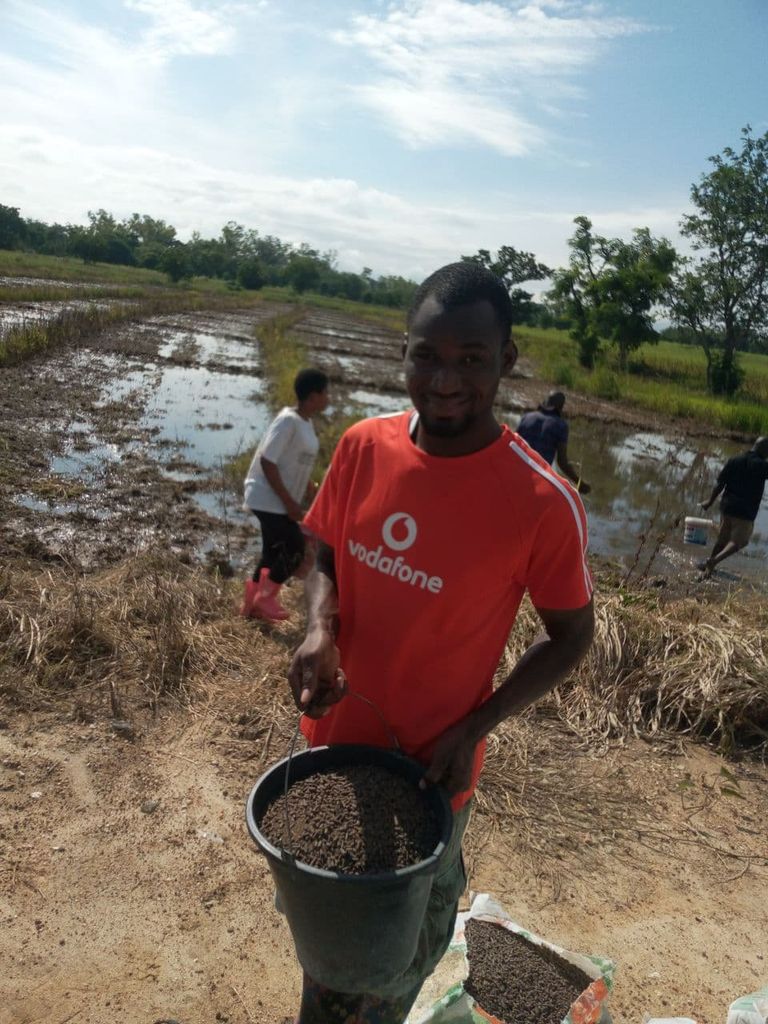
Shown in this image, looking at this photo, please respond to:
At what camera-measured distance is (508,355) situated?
161 centimetres

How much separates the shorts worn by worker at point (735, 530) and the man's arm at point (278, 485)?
5.49 meters

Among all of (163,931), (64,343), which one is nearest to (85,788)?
(163,931)

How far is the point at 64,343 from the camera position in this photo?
59.4ft

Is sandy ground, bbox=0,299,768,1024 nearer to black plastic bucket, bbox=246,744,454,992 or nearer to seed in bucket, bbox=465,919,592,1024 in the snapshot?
seed in bucket, bbox=465,919,592,1024

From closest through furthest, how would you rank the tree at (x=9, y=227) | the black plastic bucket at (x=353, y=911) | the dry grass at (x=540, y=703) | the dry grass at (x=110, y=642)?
1. the black plastic bucket at (x=353, y=911)
2. the dry grass at (x=540, y=703)
3. the dry grass at (x=110, y=642)
4. the tree at (x=9, y=227)

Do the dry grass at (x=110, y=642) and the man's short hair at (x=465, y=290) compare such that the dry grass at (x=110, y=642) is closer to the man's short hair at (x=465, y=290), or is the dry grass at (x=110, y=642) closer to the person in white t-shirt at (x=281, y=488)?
the person in white t-shirt at (x=281, y=488)

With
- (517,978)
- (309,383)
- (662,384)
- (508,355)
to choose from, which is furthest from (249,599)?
(662,384)

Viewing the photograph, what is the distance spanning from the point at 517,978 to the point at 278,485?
313 centimetres

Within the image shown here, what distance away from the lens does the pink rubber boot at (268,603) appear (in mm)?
4941

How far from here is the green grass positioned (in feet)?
67.4

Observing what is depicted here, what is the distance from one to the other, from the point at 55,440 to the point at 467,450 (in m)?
9.44

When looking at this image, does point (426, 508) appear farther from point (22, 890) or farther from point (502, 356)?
point (22, 890)

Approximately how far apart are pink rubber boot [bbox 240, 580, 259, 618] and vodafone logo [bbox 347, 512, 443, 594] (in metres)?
3.48

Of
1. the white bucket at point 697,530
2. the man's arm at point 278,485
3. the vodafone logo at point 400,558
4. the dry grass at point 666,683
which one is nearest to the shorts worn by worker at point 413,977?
the vodafone logo at point 400,558
